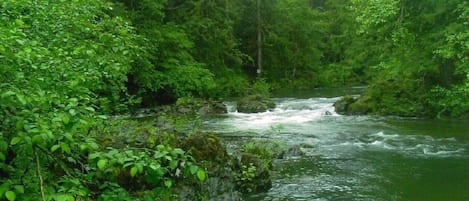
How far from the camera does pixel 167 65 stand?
81.9 feet

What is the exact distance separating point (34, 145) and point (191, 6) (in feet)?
93.0

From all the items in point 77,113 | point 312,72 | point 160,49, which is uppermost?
point 77,113

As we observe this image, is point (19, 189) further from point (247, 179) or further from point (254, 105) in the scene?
point (254, 105)

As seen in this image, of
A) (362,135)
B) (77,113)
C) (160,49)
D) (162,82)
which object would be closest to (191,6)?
(160,49)

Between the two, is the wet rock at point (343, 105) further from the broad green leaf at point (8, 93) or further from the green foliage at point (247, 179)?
the broad green leaf at point (8, 93)

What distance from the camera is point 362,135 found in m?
14.8

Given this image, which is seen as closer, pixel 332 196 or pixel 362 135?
pixel 332 196

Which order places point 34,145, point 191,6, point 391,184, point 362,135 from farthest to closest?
point 191,6 < point 362,135 < point 391,184 < point 34,145

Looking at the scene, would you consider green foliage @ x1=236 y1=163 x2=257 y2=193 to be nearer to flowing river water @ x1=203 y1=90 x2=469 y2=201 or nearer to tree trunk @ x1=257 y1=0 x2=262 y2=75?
flowing river water @ x1=203 y1=90 x2=469 y2=201

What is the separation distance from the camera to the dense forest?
10.0ft

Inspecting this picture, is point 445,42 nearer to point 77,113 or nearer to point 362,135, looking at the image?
point 362,135

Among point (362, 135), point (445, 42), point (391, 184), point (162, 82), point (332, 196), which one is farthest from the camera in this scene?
point (162, 82)

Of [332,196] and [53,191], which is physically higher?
Answer: [53,191]

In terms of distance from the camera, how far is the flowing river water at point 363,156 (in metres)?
8.83
